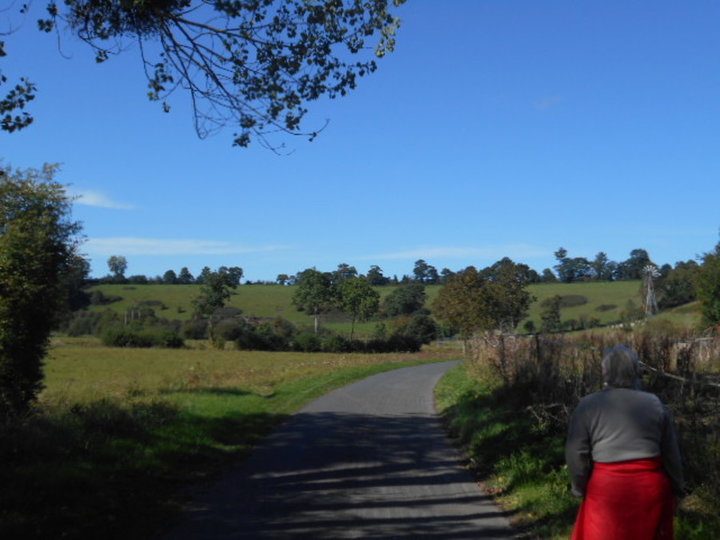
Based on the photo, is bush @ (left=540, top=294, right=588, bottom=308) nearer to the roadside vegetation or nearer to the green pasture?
the green pasture

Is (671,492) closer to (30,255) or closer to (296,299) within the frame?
(30,255)

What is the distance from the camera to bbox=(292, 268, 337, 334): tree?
3073 inches

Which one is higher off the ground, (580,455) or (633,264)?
(633,264)

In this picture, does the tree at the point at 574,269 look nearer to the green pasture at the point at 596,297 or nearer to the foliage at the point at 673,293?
the green pasture at the point at 596,297

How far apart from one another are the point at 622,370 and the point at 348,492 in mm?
4719

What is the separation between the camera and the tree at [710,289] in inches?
1747

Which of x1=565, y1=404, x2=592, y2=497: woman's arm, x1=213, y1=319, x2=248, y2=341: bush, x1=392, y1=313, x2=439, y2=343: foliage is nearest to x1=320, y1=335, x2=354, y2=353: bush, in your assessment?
x1=213, y1=319, x2=248, y2=341: bush

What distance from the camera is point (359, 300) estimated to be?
7462 centimetres

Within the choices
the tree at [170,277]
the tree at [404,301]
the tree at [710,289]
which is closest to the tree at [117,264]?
the tree at [170,277]

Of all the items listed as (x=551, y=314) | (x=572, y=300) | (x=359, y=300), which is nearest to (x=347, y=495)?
(x=359, y=300)

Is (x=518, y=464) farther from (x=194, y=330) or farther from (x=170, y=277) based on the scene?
(x=170, y=277)

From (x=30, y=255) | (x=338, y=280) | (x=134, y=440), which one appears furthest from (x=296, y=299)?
(x=134, y=440)

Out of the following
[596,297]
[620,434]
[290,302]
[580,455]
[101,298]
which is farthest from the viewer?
[290,302]

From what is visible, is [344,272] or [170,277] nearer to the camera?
[344,272]
